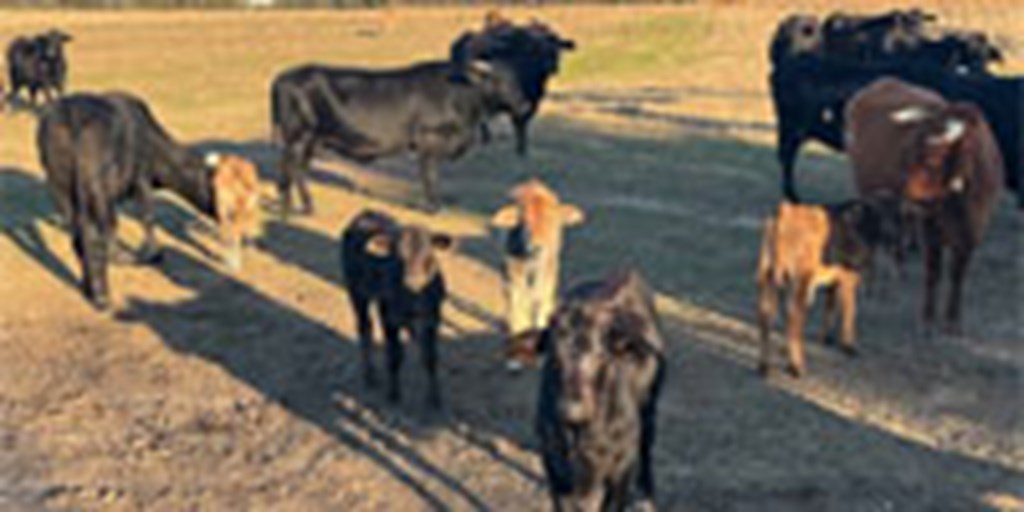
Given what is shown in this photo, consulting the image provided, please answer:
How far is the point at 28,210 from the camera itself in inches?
579

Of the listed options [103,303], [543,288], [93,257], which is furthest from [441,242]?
[93,257]

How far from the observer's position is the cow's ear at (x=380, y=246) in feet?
26.8

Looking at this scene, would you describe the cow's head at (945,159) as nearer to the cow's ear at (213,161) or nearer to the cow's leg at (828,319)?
the cow's leg at (828,319)

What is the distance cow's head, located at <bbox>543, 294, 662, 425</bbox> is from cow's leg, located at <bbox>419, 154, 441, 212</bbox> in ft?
29.6

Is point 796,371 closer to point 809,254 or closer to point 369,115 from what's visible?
point 809,254

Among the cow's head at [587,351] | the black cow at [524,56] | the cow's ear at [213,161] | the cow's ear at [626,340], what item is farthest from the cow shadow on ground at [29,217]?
the cow's ear at [626,340]

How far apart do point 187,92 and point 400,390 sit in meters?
19.6

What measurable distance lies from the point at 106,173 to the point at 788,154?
859cm

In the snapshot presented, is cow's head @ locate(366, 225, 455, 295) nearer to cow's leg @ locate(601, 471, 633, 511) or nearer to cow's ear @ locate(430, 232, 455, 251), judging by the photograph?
cow's ear @ locate(430, 232, 455, 251)

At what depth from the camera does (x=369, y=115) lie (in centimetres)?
1423

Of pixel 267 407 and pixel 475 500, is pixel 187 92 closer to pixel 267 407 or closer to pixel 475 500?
pixel 267 407

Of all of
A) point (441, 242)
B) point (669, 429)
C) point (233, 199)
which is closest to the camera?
point (669, 429)

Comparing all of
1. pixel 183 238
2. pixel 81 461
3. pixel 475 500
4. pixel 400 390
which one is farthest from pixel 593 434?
pixel 183 238

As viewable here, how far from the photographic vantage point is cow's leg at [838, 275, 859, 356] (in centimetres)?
910
